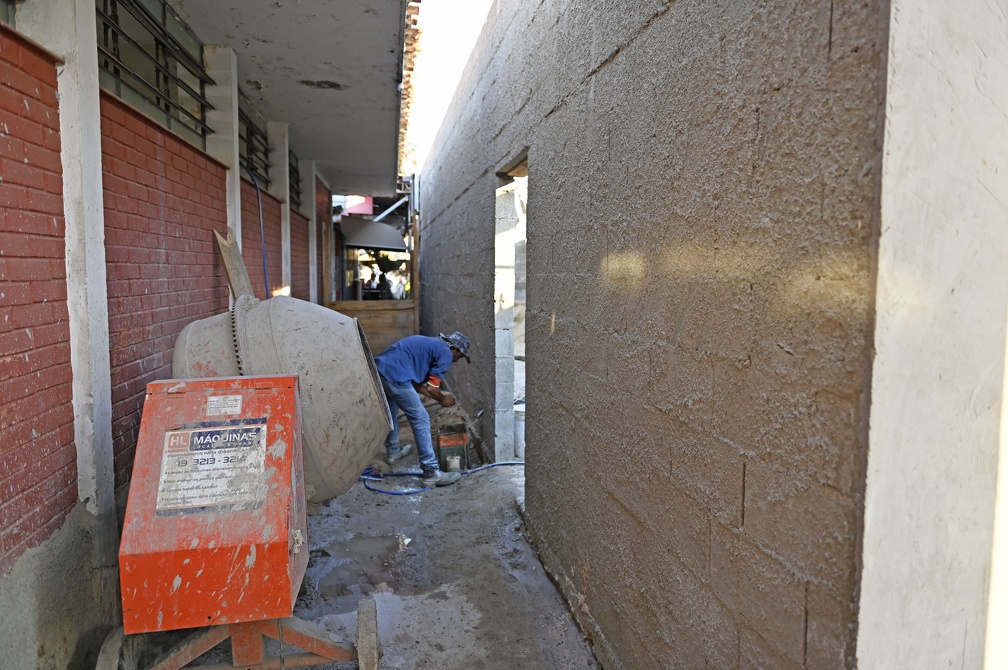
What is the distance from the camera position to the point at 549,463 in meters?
3.93

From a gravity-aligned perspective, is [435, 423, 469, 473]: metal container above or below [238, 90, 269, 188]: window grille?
below

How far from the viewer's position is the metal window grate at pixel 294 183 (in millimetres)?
8945

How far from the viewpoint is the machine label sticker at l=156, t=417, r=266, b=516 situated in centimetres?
240

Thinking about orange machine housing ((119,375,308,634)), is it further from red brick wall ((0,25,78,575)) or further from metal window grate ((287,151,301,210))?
metal window grate ((287,151,301,210))

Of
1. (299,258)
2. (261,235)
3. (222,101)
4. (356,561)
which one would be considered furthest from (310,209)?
(356,561)

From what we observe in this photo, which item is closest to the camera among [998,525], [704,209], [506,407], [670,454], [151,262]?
[998,525]

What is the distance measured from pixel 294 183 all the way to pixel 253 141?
2625mm

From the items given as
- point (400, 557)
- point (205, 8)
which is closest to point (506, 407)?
point (400, 557)

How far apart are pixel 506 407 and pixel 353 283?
12070mm

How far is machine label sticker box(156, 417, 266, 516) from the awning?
1255cm

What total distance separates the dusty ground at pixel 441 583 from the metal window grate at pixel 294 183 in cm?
501

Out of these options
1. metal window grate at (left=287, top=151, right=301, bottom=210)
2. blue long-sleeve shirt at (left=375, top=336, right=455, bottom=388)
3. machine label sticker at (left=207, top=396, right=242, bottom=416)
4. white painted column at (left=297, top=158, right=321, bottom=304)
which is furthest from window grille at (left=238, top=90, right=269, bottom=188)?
machine label sticker at (left=207, top=396, right=242, bottom=416)

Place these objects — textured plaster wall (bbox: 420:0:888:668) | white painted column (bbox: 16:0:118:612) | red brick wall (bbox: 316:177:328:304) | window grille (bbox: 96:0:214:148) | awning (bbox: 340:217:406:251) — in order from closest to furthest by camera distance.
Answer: textured plaster wall (bbox: 420:0:888:668), white painted column (bbox: 16:0:118:612), window grille (bbox: 96:0:214:148), red brick wall (bbox: 316:177:328:304), awning (bbox: 340:217:406:251)

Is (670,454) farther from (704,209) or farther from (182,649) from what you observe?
(182,649)
